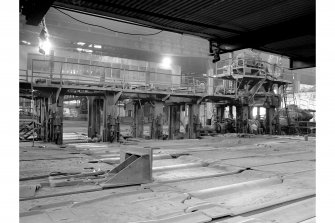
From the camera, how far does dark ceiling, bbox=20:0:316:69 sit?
5.73 meters

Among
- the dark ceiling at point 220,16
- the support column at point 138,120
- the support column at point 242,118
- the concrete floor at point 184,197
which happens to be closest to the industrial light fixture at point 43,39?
the dark ceiling at point 220,16

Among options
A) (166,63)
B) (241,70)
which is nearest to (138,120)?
(241,70)

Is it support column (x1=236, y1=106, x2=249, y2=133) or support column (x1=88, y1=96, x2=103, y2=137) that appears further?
support column (x1=236, y1=106, x2=249, y2=133)

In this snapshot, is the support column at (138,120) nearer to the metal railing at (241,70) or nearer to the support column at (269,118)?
the metal railing at (241,70)

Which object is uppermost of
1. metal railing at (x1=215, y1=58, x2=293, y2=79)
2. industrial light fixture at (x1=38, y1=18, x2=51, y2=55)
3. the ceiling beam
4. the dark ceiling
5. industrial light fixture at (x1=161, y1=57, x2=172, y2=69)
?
industrial light fixture at (x1=161, y1=57, x2=172, y2=69)

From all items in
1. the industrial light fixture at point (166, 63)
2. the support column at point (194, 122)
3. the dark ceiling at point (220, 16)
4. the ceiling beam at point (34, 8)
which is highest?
the industrial light fixture at point (166, 63)

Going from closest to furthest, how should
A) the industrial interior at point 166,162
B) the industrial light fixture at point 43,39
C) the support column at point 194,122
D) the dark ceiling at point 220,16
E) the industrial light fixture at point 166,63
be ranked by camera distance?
the industrial interior at point 166,162 < the dark ceiling at point 220,16 < the industrial light fixture at point 43,39 < the support column at point 194,122 < the industrial light fixture at point 166,63

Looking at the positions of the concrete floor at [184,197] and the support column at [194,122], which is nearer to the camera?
the concrete floor at [184,197]

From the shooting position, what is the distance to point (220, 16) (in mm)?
6465

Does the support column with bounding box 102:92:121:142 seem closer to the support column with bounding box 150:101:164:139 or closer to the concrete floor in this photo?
the support column with bounding box 150:101:164:139

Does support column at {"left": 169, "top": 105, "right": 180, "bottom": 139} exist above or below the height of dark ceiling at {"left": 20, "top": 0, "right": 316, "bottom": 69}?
below

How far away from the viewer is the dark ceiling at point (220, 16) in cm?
573

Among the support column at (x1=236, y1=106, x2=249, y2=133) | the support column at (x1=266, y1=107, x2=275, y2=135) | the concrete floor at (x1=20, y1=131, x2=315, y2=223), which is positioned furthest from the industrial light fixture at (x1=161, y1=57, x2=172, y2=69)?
the concrete floor at (x1=20, y1=131, x2=315, y2=223)

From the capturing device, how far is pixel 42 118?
49.3ft
